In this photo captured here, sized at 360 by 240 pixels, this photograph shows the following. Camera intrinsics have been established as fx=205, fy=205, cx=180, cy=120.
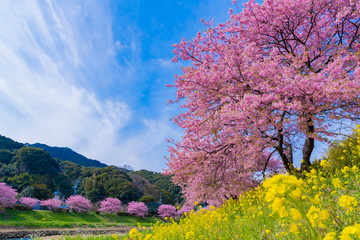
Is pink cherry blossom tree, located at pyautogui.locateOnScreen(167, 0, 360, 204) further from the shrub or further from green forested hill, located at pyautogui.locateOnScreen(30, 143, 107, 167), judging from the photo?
green forested hill, located at pyautogui.locateOnScreen(30, 143, 107, 167)

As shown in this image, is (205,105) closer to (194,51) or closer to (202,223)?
(194,51)

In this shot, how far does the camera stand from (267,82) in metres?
6.65

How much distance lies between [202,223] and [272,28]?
25.3ft

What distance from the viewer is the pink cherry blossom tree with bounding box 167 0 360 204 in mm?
6250

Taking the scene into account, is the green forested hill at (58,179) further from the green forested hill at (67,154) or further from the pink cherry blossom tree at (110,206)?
the green forested hill at (67,154)

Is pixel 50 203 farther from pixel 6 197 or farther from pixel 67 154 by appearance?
pixel 67 154

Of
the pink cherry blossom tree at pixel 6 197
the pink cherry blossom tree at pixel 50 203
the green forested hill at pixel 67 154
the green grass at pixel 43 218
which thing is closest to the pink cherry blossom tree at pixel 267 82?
the green grass at pixel 43 218

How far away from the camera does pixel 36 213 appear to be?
2519cm

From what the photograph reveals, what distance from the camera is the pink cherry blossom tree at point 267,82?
6250 mm

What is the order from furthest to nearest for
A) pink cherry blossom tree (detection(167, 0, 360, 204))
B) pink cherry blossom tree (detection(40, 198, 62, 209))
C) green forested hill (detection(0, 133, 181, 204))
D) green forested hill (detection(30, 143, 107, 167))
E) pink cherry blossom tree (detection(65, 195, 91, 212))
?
green forested hill (detection(30, 143, 107, 167)) < green forested hill (detection(0, 133, 181, 204)) < pink cherry blossom tree (detection(65, 195, 91, 212)) < pink cherry blossom tree (detection(40, 198, 62, 209)) < pink cherry blossom tree (detection(167, 0, 360, 204))

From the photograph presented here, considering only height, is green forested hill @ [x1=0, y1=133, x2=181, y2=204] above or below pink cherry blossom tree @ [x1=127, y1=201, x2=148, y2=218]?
above

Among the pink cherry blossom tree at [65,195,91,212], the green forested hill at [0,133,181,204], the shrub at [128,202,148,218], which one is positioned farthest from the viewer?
the shrub at [128,202,148,218]

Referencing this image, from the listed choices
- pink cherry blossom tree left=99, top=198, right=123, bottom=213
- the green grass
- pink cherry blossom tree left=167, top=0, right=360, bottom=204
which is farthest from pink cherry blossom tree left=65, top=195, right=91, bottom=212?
pink cherry blossom tree left=167, top=0, right=360, bottom=204

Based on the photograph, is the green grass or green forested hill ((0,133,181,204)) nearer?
the green grass
